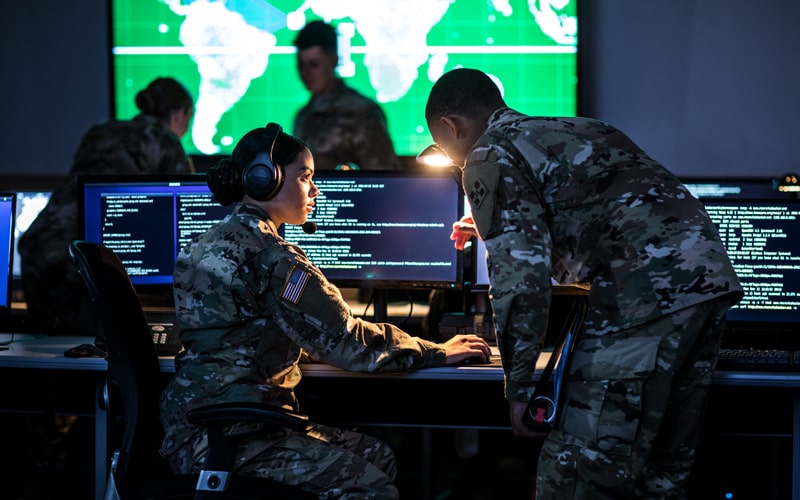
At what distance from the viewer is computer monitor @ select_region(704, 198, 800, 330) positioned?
7.16ft

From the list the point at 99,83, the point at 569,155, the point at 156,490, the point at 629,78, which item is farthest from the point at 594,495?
the point at 99,83

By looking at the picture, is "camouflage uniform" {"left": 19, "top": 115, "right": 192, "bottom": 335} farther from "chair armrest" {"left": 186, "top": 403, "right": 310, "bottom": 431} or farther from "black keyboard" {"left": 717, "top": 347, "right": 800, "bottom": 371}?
"black keyboard" {"left": 717, "top": 347, "right": 800, "bottom": 371}

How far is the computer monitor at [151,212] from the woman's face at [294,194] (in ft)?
1.89

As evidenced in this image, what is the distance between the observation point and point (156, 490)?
5.50ft

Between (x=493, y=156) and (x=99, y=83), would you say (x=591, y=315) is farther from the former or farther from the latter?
(x=99, y=83)

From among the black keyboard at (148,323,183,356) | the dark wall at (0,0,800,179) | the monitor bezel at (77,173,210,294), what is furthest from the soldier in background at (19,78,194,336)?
the dark wall at (0,0,800,179)

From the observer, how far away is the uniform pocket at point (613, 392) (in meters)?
1.52

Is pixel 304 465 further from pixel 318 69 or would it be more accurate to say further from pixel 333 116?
pixel 318 69

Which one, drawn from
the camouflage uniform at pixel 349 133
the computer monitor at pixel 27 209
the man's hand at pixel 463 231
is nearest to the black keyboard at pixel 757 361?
the man's hand at pixel 463 231

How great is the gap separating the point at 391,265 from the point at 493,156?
2.85 feet

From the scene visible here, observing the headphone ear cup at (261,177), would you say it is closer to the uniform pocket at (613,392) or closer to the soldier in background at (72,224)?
the uniform pocket at (613,392)

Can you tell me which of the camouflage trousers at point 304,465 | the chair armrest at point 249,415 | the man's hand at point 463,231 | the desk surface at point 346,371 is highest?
the man's hand at point 463,231

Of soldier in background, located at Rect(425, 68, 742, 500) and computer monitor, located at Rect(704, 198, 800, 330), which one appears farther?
computer monitor, located at Rect(704, 198, 800, 330)

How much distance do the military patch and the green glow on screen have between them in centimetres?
292
